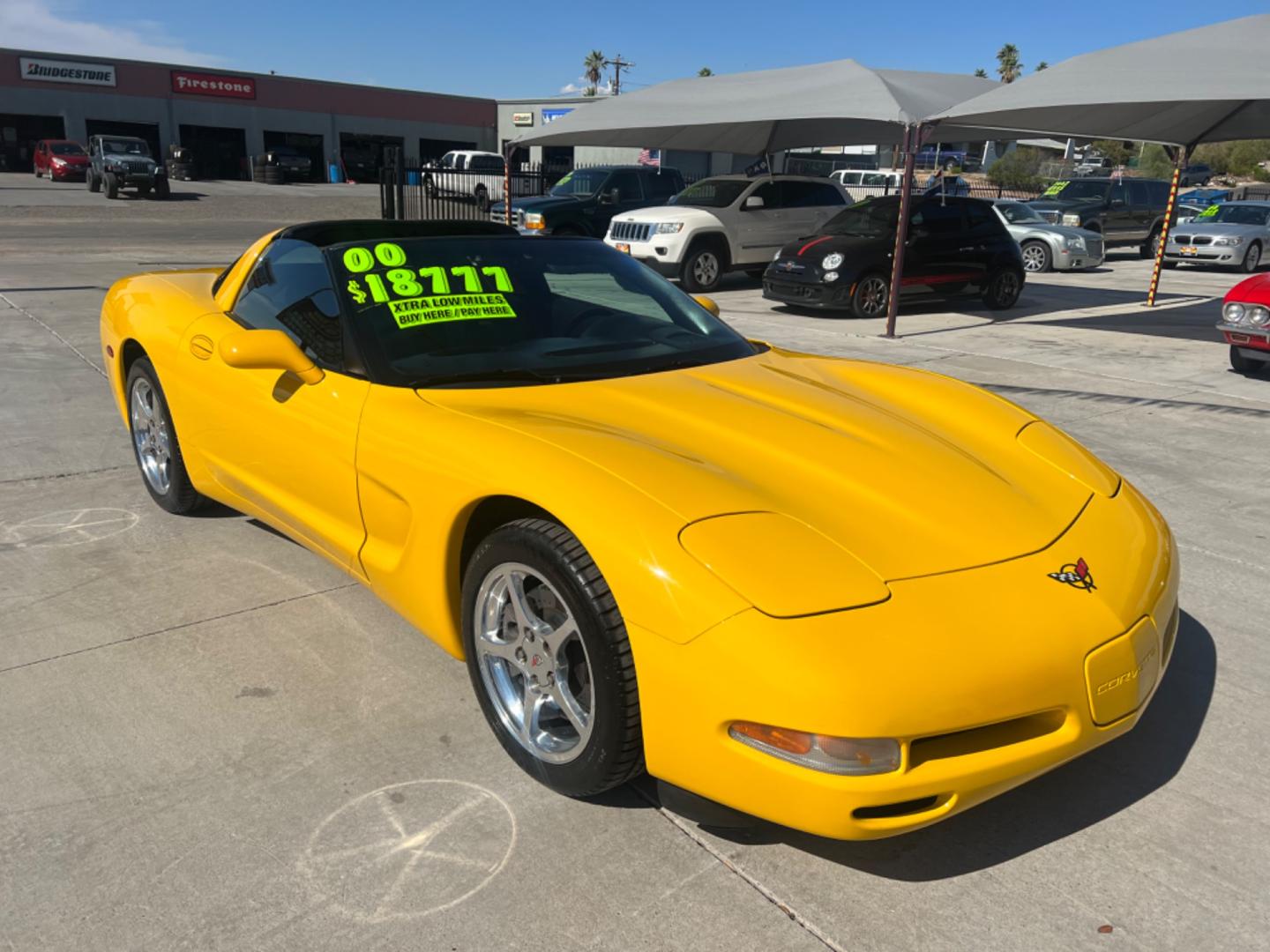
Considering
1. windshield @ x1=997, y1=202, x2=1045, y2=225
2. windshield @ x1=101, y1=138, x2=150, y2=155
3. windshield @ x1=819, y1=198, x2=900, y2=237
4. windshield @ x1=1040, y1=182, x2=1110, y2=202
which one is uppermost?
windshield @ x1=101, y1=138, x2=150, y2=155

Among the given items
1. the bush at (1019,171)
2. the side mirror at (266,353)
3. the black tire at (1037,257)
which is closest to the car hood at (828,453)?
the side mirror at (266,353)

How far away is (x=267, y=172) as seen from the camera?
44.8 metres

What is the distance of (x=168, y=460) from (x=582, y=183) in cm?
1413

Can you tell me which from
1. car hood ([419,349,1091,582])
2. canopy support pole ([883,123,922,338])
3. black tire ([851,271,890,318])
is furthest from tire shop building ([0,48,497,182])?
car hood ([419,349,1091,582])

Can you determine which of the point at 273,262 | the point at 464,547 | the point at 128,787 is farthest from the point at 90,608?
the point at 464,547

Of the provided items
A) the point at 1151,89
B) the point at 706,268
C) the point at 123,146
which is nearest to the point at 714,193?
the point at 706,268

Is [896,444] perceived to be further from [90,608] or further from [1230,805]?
[90,608]

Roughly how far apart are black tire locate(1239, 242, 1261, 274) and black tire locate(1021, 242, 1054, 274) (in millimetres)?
4218

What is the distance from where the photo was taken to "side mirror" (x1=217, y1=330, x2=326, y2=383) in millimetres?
2996

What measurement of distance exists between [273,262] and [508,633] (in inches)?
80.5

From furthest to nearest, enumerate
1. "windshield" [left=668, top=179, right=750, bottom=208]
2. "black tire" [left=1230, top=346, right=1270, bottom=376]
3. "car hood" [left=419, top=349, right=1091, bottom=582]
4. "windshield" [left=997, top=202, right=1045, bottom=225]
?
"windshield" [left=997, top=202, right=1045, bottom=225]
"windshield" [left=668, top=179, right=750, bottom=208]
"black tire" [left=1230, top=346, right=1270, bottom=376]
"car hood" [left=419, top=349, right=1091, bottom=582]

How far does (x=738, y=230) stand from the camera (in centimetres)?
1389

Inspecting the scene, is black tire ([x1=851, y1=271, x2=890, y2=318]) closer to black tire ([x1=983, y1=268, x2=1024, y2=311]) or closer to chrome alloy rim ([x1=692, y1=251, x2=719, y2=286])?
black tire ([x1=983, y1=268, x2=1024, y2=311])

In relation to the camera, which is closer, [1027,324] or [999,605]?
[999,605]
